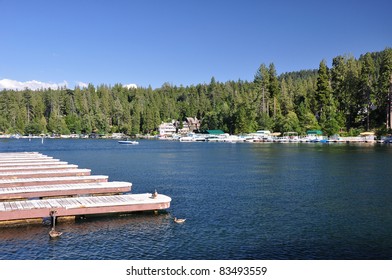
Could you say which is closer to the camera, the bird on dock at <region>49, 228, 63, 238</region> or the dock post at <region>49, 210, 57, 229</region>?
the bird on dock at <region>49, 228, 63, 238</region>

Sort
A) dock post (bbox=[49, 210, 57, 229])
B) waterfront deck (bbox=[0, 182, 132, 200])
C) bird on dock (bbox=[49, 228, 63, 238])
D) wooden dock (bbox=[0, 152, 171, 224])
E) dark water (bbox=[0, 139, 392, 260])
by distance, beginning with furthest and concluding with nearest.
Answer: waterfront deck (bbox=[0, 182, 132, 200]) < wooden dock (bbox=[0, 152, 171, 224]) < dock post (bbox=[49, 210, 57, 229]) < bird on dock (bbox=[49, 228, 63, 238]) < dark water (bbox=[0, 139, 392, 260])

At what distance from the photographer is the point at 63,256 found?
20125 mm

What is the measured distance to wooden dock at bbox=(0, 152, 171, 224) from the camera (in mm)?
26188

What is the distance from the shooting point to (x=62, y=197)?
1387 inches

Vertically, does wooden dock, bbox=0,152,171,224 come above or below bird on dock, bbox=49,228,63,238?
above

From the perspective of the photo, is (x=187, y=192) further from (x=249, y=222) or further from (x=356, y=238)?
(x=356, y=238)

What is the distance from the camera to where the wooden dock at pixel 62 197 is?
26188mm

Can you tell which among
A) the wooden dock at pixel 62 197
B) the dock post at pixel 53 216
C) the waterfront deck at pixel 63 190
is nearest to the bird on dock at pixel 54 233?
the dock post at pixel 53 216

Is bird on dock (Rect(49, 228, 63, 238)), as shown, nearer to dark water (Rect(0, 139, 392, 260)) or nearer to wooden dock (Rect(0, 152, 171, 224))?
dark water (Rect(0, 139, 392, 260))

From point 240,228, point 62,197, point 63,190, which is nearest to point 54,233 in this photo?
point 240,228

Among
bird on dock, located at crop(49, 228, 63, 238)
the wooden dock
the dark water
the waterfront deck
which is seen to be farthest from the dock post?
the waterfront deck

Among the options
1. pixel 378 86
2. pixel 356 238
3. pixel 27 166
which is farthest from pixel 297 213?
pixel 378 86

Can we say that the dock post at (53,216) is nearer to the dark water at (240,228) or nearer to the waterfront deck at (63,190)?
the dark water at (240,228)

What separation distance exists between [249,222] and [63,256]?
11.8 m
